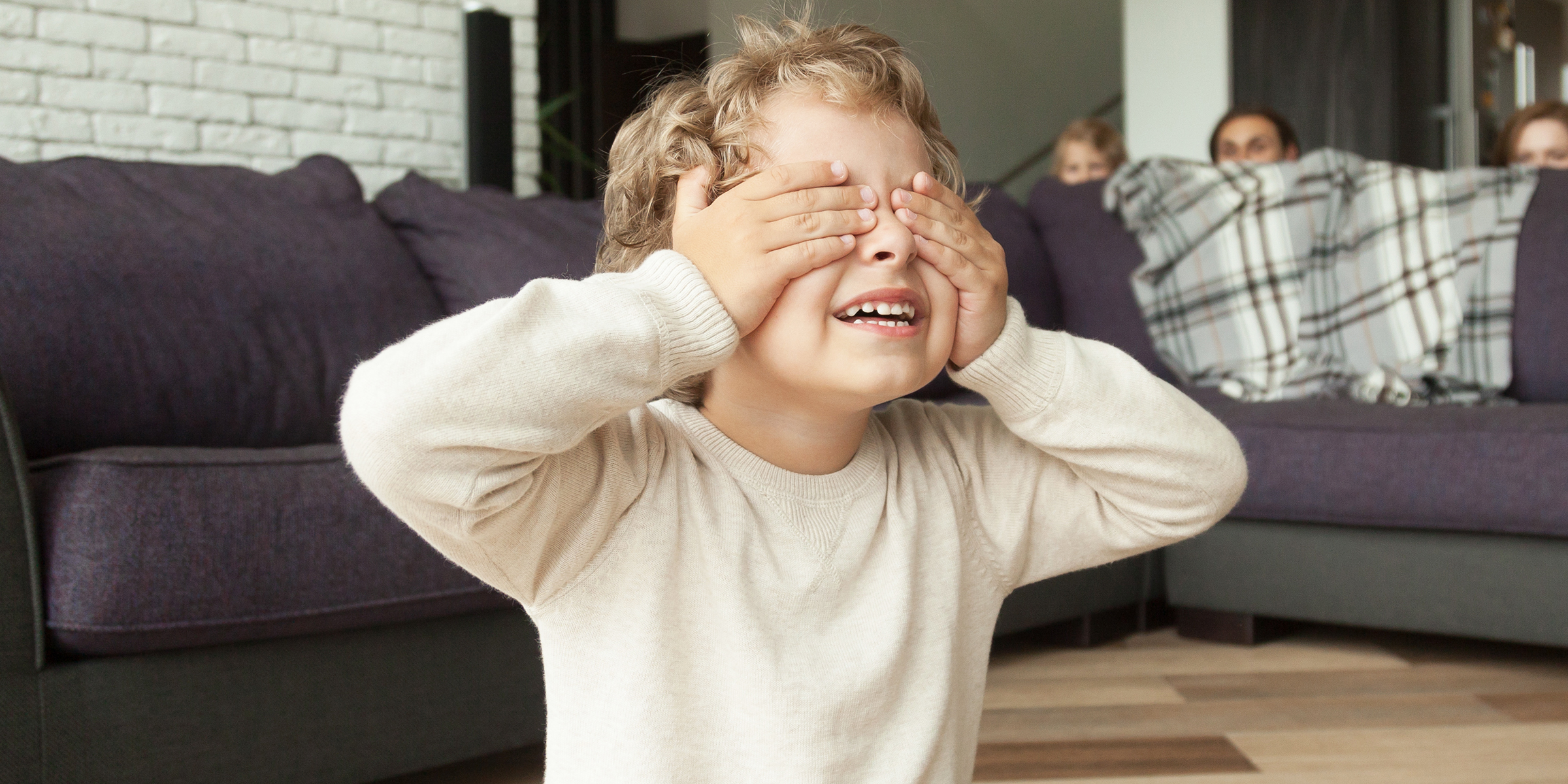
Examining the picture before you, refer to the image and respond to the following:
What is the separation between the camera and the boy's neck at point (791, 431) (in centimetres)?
77

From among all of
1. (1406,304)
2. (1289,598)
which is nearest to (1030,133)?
(1406,304)

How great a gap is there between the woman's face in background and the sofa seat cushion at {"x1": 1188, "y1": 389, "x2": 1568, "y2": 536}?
1.36m

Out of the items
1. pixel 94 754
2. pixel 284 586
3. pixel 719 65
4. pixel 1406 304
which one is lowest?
pixel 94 754

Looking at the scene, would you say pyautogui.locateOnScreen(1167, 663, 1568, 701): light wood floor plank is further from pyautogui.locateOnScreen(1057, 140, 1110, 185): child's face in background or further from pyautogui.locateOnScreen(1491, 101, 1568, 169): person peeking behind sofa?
pyautogui.locateOnScreen(1057, 140, 1110, 185): child's face in background

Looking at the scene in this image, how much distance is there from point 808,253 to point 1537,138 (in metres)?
3.12

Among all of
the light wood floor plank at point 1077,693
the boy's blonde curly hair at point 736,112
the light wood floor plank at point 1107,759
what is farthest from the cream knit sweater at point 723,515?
the light wood floor plank at point 1077,693

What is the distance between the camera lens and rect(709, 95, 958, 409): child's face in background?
27.2 inches

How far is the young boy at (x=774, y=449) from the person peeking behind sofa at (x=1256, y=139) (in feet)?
8.72

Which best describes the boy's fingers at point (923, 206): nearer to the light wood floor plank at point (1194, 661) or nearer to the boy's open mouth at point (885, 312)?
the boy's open mouth at point (885, 312)

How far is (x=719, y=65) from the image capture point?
0.82 meters

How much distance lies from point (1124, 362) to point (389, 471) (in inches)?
18.2

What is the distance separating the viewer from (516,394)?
0.61 meters

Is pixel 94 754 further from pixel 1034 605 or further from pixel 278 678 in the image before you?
pixel 1034 605

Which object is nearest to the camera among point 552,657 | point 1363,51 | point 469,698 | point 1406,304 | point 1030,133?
point 552,657
